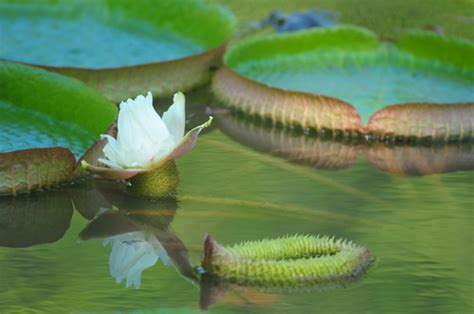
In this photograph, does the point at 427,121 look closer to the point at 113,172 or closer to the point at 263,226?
the point at 263,226

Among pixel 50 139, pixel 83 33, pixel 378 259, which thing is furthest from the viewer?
pixel 83 33

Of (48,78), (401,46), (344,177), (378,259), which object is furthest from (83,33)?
(378,259)

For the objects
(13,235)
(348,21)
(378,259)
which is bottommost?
(13,235)

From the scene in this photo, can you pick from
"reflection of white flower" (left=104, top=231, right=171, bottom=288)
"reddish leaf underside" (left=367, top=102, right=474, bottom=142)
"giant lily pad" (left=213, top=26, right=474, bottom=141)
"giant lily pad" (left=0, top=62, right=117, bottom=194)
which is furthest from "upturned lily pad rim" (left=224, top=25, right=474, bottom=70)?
"reflection of white flower" (left=104, top=231, right=171, bottom=288)

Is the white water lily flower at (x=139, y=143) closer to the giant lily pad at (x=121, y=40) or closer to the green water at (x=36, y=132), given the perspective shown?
the green water at (x=36, y=132)

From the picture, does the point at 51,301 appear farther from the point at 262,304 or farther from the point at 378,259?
the point at 378,259

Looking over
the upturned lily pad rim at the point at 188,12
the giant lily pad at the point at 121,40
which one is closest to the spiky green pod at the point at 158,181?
the giant lily pad at the point at 121,40
